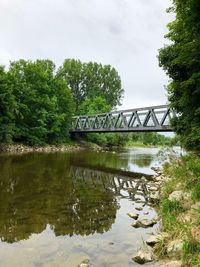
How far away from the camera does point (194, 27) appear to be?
9.53 m

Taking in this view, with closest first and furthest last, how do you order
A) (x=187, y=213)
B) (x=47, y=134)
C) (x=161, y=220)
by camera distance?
(x=187, y=213) < (x=161, y=220) < (x=47, y=134)

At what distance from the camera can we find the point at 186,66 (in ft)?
40.0

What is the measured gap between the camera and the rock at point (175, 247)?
5180 mm

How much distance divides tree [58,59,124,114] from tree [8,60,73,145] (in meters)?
21.1

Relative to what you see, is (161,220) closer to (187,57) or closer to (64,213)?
(64,213)

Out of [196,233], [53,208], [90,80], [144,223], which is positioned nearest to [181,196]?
[144,223]

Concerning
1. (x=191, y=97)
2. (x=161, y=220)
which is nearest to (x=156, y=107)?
(x=191, y=97)

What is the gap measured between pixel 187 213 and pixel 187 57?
605 centimetres

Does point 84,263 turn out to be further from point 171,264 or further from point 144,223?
point 144,223

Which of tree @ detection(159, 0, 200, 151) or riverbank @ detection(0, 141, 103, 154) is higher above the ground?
tree @ detection(159, 0, 200, 151)

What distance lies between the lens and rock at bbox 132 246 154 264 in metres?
5.22

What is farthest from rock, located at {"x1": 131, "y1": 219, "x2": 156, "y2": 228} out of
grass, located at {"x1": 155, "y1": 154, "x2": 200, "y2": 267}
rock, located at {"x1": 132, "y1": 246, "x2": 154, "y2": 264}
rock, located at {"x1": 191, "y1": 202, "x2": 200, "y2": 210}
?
rock, located at {"x1": 132, "y1": 246, "x2": 154, "y2": 264}

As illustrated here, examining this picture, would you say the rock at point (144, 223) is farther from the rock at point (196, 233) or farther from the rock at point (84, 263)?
the rock at point (84, 263)

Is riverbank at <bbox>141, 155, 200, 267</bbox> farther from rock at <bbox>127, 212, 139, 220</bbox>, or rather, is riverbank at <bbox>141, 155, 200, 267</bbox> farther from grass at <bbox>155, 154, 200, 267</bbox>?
rock at <bbox>127, 212, 139, 220</bbox>
